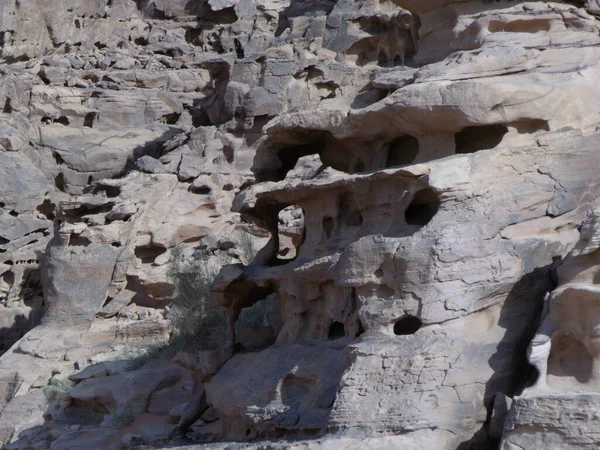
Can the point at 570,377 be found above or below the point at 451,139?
below

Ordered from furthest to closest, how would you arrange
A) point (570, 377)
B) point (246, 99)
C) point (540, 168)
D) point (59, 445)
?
point (246, 99) → point (59, 445) → point (540, 168) → point (570, 377)

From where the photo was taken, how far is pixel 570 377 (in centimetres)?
863

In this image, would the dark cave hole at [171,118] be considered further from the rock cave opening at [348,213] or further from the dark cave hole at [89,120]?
the rock cave opening at [348,213]

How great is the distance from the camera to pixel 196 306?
1755 cm

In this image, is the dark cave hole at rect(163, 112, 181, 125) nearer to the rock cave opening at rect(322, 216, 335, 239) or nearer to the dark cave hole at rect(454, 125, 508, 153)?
the rock cave opening at rect(322, 216, 335, 239)

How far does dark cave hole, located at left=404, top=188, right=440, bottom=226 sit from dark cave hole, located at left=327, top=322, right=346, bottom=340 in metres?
1.24

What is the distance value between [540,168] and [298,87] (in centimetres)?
1536

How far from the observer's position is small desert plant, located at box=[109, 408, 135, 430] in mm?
14977

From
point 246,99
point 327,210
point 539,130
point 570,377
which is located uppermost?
point 246,99

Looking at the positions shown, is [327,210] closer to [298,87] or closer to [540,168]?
[540,168]

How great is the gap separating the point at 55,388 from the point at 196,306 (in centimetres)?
233

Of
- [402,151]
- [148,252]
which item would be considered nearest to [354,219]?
[402,151]

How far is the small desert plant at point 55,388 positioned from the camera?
17250mm

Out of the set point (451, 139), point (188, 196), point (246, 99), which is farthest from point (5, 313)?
point (451, 139)
